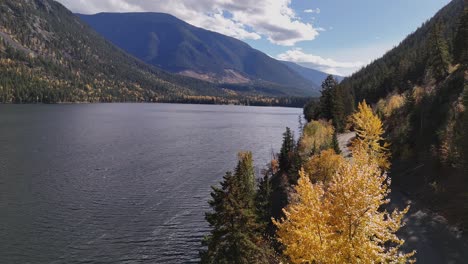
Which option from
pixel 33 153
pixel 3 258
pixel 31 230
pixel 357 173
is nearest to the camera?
pixel 357 173

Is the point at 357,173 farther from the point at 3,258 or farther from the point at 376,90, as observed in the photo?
the point at 376,90

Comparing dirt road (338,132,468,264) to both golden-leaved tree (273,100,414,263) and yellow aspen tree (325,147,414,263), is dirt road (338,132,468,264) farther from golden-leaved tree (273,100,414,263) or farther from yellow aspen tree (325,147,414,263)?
yellow aspen tree (325,147,414,263)

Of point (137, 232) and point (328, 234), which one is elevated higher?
point (328, 234)

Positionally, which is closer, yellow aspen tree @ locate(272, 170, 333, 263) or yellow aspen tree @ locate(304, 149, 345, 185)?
yellow aspen tree @ locate(272, 170, 333, 263)

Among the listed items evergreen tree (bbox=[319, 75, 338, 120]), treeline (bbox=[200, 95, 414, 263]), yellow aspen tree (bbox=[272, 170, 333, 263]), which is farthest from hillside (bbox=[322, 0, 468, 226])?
yellow aspen tree (bbox=[272, 170, 333, 263])

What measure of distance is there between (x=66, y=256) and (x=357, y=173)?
125ft

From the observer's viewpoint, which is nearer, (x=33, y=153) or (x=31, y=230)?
(x=31, y=230)

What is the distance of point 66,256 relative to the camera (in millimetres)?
44750

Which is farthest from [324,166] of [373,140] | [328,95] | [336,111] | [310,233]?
[328,95]

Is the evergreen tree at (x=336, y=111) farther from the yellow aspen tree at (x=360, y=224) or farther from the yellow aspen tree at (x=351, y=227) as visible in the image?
the yellow aspen tree at (x=360, y=224)

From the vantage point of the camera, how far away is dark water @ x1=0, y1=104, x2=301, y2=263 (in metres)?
47.3

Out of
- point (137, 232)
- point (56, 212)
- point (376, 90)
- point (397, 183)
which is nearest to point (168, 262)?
point (137, 232)

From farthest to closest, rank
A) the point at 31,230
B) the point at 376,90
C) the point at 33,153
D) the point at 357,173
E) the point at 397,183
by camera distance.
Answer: the point at 376,90
the point at 33,153
the point at 397,183
the point at 31,230
the point at 357,173

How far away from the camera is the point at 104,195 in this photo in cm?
6794
